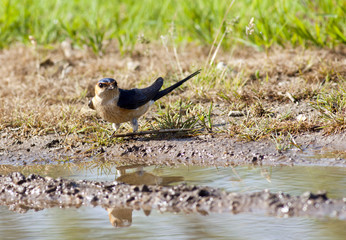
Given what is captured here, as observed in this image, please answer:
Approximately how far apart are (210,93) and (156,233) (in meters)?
3.04

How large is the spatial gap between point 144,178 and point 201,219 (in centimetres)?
104

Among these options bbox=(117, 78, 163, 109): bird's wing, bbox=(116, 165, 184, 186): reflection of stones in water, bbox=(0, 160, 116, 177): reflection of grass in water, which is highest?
bbox=(117, 78, 163, 109): bird's wing

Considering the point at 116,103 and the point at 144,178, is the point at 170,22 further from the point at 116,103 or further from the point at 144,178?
the point at 144,178

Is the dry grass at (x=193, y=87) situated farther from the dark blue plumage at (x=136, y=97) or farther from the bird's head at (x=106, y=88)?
the bird's head at (x=106, y=88)

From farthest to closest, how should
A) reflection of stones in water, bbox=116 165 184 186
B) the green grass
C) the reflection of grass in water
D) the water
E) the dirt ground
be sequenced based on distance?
the green grass → the dirt ground → the reflection of grass in water → reflection of stones in water, bbox=116 165 184 186 → the water

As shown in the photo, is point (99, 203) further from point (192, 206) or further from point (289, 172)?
point (289, 172)

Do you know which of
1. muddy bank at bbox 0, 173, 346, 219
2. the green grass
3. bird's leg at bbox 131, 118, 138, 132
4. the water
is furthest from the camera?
the green grass

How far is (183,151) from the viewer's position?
461 centimetres

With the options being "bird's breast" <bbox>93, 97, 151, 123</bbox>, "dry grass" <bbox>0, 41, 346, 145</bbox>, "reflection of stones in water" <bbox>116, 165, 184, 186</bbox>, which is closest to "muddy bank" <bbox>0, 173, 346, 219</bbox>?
"reflection of stones in water" <bbox>116, 165, 184, 186</bbox>

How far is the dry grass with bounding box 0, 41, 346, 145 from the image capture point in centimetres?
496

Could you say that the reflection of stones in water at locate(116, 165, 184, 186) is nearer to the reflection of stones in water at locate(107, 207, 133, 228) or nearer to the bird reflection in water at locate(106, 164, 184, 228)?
the bird reflection in water at locate(106, 164, 184, 228)

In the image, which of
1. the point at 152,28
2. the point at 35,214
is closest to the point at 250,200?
the point at 35,214

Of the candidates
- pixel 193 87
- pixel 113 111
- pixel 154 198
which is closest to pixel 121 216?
pixel 154 198

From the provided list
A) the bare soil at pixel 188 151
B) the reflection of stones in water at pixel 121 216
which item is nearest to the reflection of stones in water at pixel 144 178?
the bare soil at pixel 188 151
